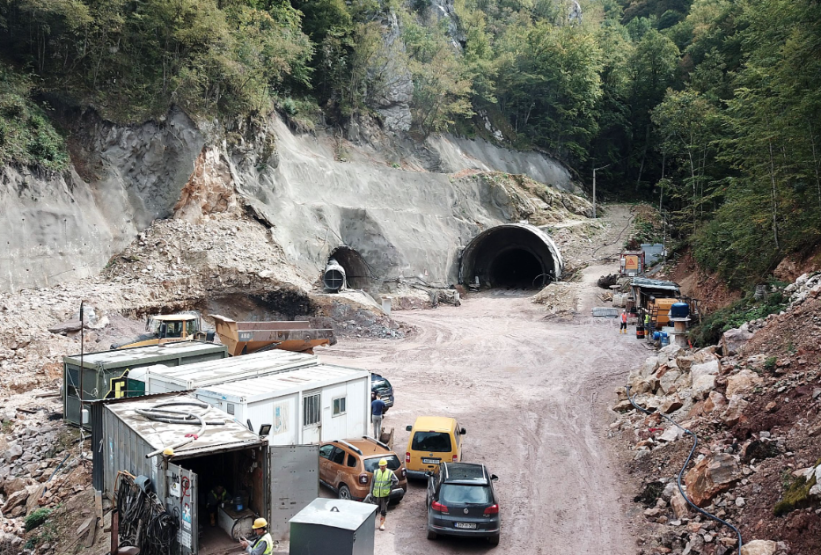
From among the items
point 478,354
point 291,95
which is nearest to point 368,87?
point 291,95

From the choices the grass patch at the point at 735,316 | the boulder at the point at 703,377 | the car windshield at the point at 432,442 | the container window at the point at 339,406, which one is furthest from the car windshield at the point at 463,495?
the grass patch at the point at 735,316

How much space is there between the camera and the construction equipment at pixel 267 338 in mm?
18938

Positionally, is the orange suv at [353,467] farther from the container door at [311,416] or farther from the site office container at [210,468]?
the site office container at [210,468]

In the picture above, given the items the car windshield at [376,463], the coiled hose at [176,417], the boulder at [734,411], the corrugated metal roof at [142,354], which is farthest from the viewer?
the corrugated metal roof at [142,354]

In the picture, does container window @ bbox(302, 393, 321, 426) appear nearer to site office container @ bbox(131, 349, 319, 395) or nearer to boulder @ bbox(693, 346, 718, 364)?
site office container @ bbox(131, 349, 319, 395)

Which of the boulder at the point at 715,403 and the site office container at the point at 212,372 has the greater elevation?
the site office container at the point at 212,372

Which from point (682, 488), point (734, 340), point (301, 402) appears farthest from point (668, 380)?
point (301, 402)

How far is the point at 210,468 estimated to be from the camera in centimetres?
958

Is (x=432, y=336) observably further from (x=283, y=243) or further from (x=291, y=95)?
(x=291, y=95)

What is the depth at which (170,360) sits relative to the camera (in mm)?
15609

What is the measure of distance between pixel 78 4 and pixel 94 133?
5.56m

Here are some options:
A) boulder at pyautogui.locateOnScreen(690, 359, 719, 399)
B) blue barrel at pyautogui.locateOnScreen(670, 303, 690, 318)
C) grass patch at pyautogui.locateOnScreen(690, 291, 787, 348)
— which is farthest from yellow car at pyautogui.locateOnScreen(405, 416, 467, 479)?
blue barrel at pyautogui.locateOnScreen(670, 303, 690, 318)

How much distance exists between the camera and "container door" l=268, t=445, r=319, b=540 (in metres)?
9.02

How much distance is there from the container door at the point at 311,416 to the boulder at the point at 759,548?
24.8 ft
